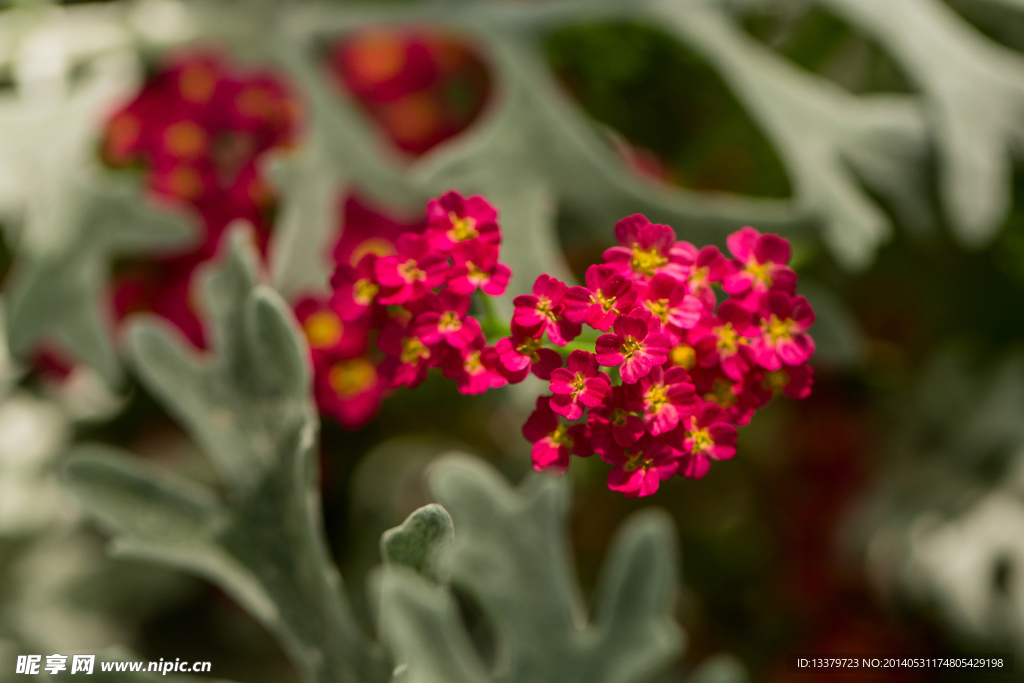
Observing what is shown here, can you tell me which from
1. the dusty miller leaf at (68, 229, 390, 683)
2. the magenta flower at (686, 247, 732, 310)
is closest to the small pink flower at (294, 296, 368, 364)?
the dusty miller leaf at (68, 229, 390, 683)

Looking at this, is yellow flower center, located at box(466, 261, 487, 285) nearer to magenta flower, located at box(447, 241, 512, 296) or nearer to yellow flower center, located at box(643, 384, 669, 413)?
magenta flower, located at box(447, 241, 512, 296)

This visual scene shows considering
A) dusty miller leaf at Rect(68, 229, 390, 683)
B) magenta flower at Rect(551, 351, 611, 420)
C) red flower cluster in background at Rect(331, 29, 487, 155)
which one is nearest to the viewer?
magenta flower at Rect(551, 351, 611, 420)

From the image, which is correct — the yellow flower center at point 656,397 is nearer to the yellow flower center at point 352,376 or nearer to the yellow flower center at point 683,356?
the yellow flower center at point 683,356

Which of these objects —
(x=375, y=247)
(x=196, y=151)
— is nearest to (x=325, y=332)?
(x=375, y=247)

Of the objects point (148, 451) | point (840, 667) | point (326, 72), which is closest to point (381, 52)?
point (326, 72)

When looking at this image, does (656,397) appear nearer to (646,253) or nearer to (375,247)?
(646,253)
